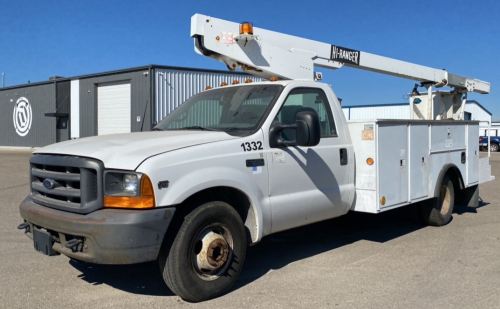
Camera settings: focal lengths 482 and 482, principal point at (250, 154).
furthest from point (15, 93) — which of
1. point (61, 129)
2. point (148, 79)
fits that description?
point (148, 79)

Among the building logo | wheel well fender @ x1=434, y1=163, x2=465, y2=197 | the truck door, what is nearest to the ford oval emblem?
the truck door

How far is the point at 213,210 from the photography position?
418cm

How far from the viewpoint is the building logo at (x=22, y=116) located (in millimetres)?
35000

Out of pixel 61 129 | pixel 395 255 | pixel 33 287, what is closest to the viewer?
pixel 33 287

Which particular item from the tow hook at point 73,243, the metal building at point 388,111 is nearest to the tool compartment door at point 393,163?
the tow hook at point 73,243

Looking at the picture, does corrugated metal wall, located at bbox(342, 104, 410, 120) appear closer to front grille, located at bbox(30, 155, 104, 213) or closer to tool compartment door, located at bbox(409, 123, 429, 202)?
tool compartment door, located at bbox(409, 123, 429, 202)

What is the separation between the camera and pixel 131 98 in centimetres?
2472

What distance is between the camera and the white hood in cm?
384

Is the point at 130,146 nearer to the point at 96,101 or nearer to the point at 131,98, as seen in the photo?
the point at 131,98

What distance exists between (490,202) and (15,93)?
117ft

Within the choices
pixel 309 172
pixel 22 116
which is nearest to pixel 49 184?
pixel 309 172

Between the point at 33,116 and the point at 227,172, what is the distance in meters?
33.7

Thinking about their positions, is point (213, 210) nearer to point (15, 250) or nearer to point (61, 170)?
point (61, 170)

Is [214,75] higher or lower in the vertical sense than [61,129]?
higher
